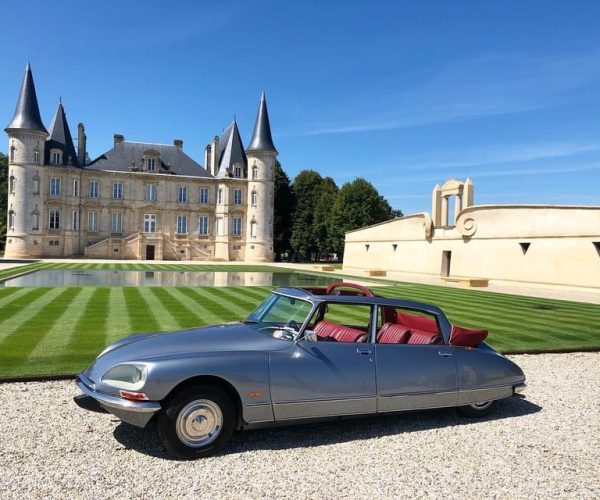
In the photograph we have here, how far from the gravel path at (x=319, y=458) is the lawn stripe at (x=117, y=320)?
3.51 metres

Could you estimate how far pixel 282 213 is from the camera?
75.0 meters

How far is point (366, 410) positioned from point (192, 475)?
1.98m

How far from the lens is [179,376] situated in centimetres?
459

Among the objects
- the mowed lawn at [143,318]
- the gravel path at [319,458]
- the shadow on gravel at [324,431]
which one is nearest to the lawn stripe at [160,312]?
the mowed lawn at [143,318]

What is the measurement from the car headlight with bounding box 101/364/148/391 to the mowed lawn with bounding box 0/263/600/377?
9.75 ft

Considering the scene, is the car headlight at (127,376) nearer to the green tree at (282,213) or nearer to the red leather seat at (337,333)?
the red leather seat at (337,333)

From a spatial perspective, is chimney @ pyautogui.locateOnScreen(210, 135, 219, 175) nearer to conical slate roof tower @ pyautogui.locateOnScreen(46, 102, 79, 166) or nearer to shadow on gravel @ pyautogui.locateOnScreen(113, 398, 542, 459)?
conical slate roof tower @ pyautogui.locateOnScreen(46, 102, 79, 166)

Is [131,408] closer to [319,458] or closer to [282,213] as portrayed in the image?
[319,458]

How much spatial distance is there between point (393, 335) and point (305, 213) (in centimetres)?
6729

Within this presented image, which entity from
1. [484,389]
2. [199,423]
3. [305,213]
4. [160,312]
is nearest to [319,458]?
[199,423]

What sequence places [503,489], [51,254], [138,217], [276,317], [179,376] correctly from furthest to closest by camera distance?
[138,217] → [51,254] → [276,317] → [179,376] → [503,489]

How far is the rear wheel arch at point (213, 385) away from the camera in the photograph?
464 cm

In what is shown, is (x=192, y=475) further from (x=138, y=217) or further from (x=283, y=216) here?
(x=283, y=216)

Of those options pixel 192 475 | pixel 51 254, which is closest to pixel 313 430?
pixel 192 475
